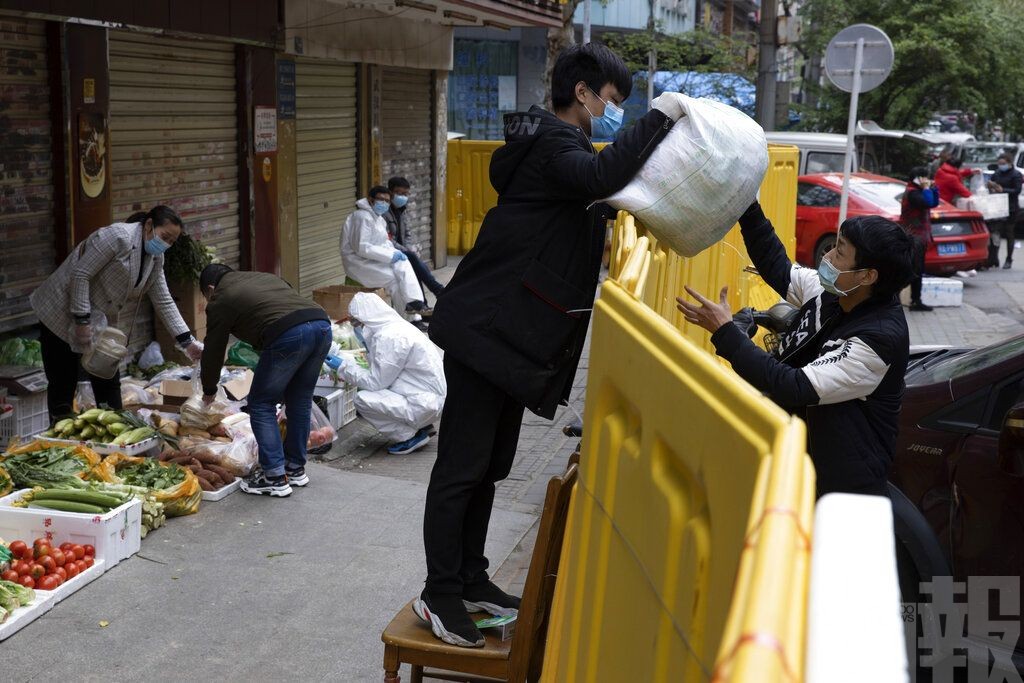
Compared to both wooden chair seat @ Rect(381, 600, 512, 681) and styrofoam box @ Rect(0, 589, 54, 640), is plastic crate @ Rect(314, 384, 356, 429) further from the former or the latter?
wooden chair seat @ Rect(381, 600, 512, 681)

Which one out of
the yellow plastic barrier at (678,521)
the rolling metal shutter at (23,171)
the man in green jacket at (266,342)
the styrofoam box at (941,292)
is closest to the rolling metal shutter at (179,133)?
the rolling metal shutter at (23,171)

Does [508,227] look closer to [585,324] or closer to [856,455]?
[585,324]

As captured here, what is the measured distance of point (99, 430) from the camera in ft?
23.1

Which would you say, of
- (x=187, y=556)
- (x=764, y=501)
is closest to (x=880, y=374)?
(x=764, y=501)

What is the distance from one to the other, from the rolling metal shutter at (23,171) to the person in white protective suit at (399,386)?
7.44 ft

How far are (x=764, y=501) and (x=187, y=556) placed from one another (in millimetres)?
5191

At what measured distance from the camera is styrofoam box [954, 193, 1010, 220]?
709 inches

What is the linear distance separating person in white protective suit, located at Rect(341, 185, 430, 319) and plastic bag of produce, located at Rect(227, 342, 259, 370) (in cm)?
291

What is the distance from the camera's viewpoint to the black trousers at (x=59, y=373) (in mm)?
7340

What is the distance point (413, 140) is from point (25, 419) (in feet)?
32.1

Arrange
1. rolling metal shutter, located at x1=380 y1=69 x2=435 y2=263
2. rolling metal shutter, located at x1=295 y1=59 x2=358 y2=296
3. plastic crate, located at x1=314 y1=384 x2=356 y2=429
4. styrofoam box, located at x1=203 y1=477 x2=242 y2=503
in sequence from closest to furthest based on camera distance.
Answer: styrofoam box, located at x1=203 y1=477 x2=242 y2=503
plastic crate, located at x1=314 y1=384 x2=356 y2=429
rolling metal shutter, located at x1=295 y1=59 x2=358 y2=296
rolling metal shutter, located at x1=380 y1=69 x2=435 y2=263

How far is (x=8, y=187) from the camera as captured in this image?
777cm

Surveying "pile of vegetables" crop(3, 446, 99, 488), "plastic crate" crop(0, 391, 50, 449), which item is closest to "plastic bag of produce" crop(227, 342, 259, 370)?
"plastic crate" crop(0, 391, 50, 449)

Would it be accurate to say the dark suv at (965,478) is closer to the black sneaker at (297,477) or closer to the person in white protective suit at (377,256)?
the black sneaker at (297,477)
